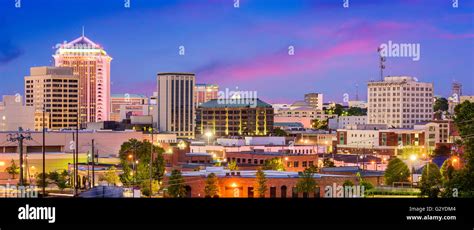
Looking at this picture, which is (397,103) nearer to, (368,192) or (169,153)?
(169,153)

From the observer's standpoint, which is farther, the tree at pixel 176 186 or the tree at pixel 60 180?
the tree at pixel 60 180

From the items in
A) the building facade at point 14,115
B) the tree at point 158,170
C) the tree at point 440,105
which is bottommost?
the tree at point 158,170

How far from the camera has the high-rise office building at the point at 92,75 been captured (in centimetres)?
6094

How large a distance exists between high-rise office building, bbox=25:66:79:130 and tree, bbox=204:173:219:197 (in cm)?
2773

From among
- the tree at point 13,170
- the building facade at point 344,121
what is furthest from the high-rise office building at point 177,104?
the tree at point 13,170

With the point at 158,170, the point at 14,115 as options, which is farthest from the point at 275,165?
the point at 14,115

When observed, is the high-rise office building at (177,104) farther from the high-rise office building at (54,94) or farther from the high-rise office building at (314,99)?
the high-rise office building at (314,99)

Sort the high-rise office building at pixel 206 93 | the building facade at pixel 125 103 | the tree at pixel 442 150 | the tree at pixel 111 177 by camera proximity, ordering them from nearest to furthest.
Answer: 1. the tree at pixel 111 177
2. the tree at pixel 442 150
3. the high-rise office building at pixel 206 93
4. the building facade at pixel 125 103

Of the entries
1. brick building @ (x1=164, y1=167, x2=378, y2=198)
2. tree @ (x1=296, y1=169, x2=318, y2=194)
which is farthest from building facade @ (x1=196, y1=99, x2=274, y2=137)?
tree @ (x1=296, y1=169, x2=318, y2=194)

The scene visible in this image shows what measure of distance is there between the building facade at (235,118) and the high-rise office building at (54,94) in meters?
7.60

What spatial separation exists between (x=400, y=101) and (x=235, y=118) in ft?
31.4

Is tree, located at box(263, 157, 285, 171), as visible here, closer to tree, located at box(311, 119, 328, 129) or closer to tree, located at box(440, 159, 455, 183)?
tree, located at box(440, 159, 455, 183)
